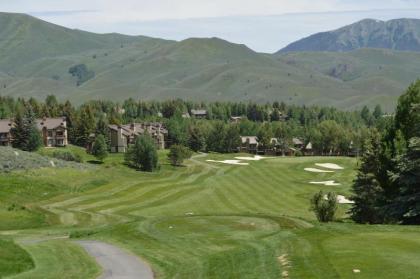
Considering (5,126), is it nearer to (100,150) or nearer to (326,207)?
(100,150)

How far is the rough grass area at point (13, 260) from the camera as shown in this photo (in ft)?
99.8

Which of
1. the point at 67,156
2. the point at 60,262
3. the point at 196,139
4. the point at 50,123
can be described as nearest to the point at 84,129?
the point at 50,123

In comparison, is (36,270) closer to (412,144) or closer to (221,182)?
(412,144)

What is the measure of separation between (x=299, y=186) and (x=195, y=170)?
30.0 m

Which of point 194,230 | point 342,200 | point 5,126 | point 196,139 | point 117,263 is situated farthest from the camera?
point 196,139

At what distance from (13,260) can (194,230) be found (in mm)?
14626

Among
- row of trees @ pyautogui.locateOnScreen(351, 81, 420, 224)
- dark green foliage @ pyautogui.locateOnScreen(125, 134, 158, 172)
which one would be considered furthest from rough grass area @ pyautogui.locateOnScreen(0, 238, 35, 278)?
dark green foliage @ pyautogui.locateOnScreen(125, 134, 158, 172)

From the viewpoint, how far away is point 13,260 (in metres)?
32.3

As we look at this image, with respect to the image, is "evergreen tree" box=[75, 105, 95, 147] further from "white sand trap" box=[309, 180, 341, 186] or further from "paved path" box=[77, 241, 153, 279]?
"paved path" box=[77, 241, 153, 279]

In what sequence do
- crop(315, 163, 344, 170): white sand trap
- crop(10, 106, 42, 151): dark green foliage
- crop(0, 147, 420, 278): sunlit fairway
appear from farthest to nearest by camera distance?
crop(315, 163, 344, 170): white sand trap → crop(10, 106, 42, 151): dark green foliage → crop(0, 147, 420, 278): sunlit fairway

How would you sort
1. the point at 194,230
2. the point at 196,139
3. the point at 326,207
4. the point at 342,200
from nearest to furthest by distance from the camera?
the point at 194,230 → the point at 326,207 → the point at 342,200 → the point at 196,139

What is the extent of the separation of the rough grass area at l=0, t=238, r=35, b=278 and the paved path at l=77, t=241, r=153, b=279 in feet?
11.5

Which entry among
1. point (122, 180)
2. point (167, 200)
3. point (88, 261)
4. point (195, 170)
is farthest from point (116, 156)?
point (88, 261)

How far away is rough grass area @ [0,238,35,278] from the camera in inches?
1198
